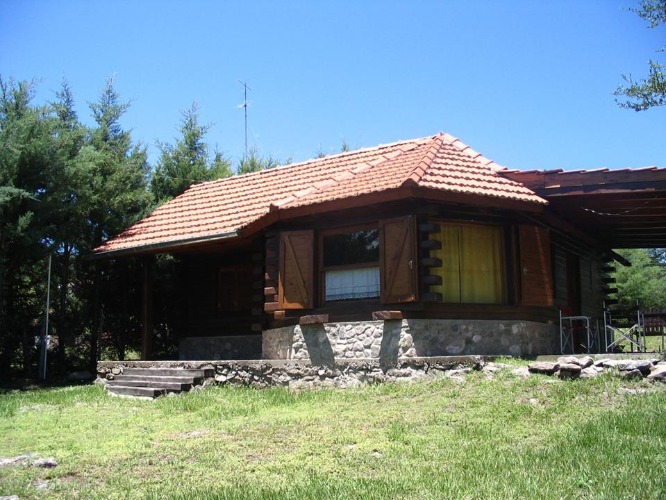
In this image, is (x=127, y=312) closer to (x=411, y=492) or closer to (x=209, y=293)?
(x=209, y=293)

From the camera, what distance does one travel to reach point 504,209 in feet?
44.0

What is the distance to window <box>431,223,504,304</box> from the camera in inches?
505

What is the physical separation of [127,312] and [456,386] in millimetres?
11048

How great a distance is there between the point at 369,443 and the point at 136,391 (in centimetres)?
663

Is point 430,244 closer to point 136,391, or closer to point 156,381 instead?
point 156,381

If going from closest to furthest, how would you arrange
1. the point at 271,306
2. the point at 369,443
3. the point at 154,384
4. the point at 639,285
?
the point at 369,443 < the point at 154,384 < the point at 271,306 < the point at 639,285

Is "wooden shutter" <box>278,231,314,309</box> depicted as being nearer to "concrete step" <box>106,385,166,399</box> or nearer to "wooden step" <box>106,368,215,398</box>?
"wooden step" <box>106,368,215,398</box>

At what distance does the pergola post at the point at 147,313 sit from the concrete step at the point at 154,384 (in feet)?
6.44

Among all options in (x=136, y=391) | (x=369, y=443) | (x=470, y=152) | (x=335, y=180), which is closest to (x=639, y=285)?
(x=470, y=152)

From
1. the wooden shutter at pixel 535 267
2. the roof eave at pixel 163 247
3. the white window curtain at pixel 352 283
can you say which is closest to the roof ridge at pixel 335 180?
the roof eave at pixel 163 247

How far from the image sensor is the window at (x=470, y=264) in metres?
12.8

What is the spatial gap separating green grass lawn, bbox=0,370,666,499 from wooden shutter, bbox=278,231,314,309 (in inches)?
89.8

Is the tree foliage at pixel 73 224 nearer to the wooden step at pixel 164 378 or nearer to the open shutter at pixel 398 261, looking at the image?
the wooden step at pixel 164 378

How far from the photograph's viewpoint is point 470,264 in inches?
518
